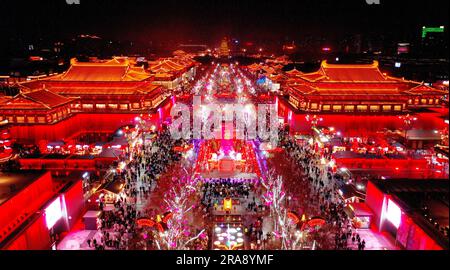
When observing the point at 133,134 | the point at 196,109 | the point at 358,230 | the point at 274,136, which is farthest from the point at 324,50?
the point at 358,230

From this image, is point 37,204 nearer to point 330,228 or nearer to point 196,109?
point 330,228

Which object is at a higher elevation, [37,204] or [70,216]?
[37,204]

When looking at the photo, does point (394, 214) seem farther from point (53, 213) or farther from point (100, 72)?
point (100, 72)

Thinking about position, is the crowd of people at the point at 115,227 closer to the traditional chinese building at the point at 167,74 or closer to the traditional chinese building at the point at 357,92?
the traditional chinese building at the point at 357,92

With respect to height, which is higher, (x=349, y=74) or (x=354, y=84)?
(x=349, y=74)

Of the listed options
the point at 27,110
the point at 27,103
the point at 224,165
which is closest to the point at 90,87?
the point at 27,103

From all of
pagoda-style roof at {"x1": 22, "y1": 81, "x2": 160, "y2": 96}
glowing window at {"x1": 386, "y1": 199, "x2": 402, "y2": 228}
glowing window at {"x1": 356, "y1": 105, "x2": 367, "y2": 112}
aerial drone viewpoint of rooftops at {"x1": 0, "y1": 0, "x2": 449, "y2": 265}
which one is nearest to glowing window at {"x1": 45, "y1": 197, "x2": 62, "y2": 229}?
aerial drone viewpoint of rooftops at {"x1": 0, "y1": 0, "x2": 449, "y2": 265}
